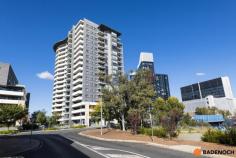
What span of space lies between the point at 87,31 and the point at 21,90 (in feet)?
160

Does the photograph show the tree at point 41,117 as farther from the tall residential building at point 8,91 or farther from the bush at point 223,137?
the bush at point 223,137

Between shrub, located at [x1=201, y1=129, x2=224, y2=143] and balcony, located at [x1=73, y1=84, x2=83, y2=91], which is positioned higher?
balcony, located at [x1=73, y1=84, x2=83, y2=91]

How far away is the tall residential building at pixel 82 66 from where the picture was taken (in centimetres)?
10481

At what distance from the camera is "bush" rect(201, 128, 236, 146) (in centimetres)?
1939

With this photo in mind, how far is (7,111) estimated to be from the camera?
58688 millimetres

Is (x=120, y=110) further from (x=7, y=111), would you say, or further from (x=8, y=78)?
(x=8, y=78)

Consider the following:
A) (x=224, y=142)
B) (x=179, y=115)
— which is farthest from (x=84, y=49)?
(x=224, y=142)

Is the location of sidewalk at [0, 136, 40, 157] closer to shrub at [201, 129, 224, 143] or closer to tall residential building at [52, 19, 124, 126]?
shrub at [201, 129, 224, 143]

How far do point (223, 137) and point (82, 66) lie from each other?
94.5 metres

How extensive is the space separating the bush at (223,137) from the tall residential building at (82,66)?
78.9m

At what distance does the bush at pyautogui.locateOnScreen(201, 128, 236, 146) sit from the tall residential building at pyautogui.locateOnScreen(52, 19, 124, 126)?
259 ft

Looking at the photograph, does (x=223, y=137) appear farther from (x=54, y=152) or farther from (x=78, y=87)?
(x=78, y=87)

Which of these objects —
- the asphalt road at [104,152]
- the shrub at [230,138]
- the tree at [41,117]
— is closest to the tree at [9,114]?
the tree at [41,117]

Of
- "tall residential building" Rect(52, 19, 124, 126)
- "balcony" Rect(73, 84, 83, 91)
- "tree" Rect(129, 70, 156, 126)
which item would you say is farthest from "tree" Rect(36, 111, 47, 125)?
"tree" Rect(129, 70, 156, 126)
